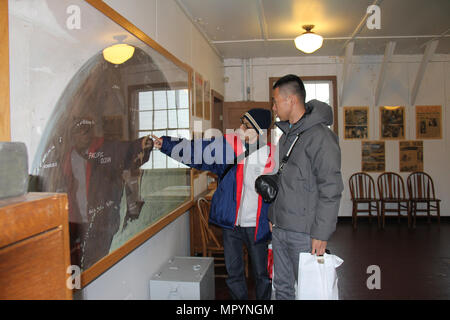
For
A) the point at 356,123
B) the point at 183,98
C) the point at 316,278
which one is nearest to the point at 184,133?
the point at 183,98

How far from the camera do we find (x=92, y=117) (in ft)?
4.92

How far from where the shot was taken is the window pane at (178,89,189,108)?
2.95 meters

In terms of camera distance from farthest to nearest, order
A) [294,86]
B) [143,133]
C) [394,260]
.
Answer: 1. [394,260]
2. [143,133]
3. [294,86]

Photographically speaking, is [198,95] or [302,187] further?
[198,95]

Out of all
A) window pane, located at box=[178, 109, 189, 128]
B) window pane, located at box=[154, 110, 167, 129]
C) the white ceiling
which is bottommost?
window pane, located at box=[154, 110, 167, 129]

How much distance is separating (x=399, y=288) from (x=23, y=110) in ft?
10.9

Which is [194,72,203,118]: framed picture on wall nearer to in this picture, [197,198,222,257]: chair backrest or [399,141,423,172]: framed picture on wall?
[197,198,222,257]: chair backrest

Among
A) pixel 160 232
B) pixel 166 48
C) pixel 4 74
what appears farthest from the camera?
pixel 166 48

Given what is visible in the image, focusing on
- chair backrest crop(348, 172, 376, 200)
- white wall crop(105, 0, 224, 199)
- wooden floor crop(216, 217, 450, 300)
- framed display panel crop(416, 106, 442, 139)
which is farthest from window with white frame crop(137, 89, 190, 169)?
framed display panel crop(416, 106, 442, 139)

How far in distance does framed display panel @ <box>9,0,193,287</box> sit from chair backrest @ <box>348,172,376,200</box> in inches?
170

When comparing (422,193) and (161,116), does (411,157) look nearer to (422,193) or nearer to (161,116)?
(422,193)

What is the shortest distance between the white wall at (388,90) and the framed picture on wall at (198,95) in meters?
2.20

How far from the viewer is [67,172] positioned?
4.28 ft

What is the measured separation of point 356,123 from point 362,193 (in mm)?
1275
